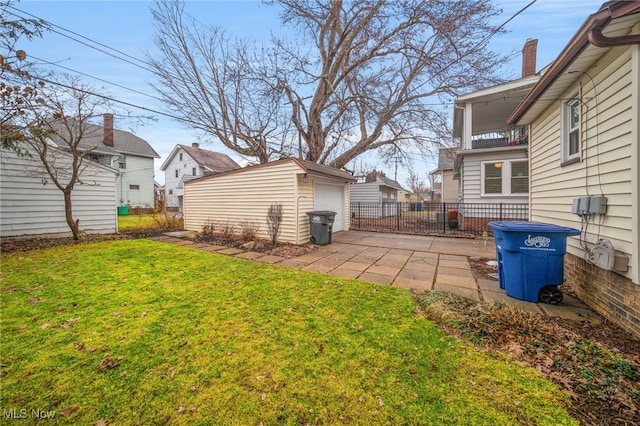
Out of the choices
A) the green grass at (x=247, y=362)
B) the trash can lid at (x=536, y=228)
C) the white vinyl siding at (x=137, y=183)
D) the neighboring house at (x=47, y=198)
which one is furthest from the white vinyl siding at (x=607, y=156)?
the white vinyl siding at (x=137, y=183)

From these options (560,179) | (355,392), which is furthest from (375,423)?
(560,179)

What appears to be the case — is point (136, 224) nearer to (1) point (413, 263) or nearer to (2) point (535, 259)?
(1) point (413, 263)

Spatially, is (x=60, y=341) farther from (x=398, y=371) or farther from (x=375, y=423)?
(x=398, y=371)

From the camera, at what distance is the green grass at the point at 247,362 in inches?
67.5

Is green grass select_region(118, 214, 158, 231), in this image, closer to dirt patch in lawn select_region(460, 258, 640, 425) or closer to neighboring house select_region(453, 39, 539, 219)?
dirt patch in lawn select_region(460, 258, 640, 425)

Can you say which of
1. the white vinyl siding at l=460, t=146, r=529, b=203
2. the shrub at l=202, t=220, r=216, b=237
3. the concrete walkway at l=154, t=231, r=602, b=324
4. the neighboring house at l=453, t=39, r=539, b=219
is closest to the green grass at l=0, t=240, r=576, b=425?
the concrete walkway at l=154, t=231, r=602, b=324

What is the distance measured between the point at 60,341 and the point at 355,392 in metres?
3.01

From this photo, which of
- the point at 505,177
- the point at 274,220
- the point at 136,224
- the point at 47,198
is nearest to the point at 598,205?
the point at 274,220

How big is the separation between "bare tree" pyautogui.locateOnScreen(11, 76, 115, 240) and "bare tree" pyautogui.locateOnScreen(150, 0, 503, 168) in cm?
540

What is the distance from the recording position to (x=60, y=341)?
2.49 metres

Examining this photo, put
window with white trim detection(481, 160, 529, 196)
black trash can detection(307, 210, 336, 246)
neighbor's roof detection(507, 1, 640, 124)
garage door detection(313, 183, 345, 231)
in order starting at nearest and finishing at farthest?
neighbor's roof detection(507, 1, 640, 124) < black trash can detection(307, 210, 336, 246) < garage door detection(313, 183, 345, 231) < window with white trim detection(481, 160, 529, 196)

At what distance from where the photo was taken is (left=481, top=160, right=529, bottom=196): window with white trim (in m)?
10.1

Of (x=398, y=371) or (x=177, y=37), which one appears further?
(x=177, y=37)

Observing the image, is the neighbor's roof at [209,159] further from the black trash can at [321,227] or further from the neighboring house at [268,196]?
the black trash can at [321,227]
